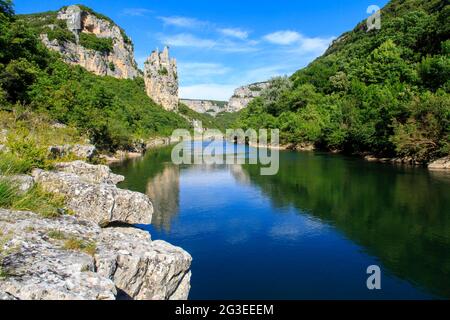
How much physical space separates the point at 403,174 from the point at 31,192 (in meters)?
34.5

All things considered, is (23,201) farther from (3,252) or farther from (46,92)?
(46,92)

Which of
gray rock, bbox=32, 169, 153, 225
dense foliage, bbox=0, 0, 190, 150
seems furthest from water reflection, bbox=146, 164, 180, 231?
dense foliage, bbox=0, 0, 190, 150

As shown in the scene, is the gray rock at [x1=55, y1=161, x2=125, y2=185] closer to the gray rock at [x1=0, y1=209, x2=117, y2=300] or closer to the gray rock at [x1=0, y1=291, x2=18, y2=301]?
the gray rock at [x1=0, y1=209, x2=117, y2=300]

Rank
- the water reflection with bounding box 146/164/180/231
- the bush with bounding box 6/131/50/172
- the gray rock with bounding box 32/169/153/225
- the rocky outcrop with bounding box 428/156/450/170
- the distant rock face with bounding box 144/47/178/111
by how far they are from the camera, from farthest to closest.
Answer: the distant rock face with bounding box 144/47/178/111 < the rocky outcrop with bounding box 428/156/450/170 < the water reflection with bounding box 146/164/180/231 < the bush with bounding box 6/131/50/172 < the gray rock with bounding box 32/169/153/225

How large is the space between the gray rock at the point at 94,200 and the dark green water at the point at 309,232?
351 centimetres

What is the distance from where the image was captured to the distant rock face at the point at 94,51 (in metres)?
98.3

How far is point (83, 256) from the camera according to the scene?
618cm

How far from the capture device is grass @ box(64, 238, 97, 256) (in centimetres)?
654

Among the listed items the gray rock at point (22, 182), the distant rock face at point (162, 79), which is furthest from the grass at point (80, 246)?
the distant rock face at point (162, 79)

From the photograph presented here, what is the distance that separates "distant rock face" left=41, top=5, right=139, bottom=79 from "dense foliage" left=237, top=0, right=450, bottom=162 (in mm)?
48659

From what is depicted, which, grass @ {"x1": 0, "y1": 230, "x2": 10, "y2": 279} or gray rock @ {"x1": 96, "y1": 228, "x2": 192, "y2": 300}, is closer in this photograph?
grass @ {"x1": 0, "y1": 230, "x2": 10, "y2": 279}

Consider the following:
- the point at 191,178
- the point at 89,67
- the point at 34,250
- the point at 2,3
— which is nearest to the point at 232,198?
the point at 191,178

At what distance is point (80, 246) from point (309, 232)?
14.0 m

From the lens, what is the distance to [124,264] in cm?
737
